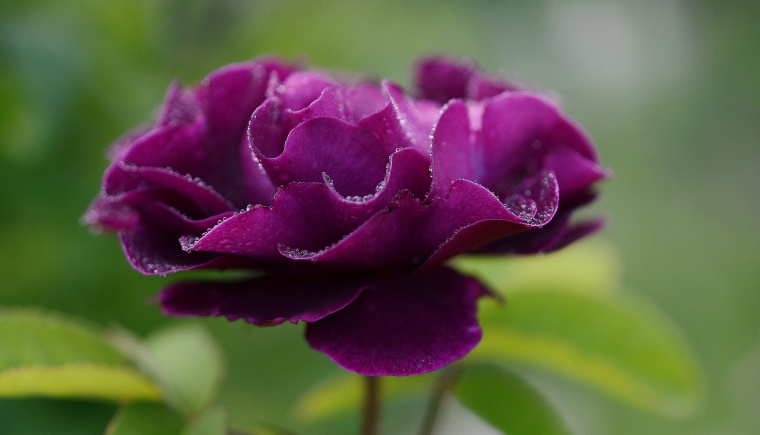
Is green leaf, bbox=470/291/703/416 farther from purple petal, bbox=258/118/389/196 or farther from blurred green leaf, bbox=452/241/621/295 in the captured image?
purple petal, bbox=258/118/389/196

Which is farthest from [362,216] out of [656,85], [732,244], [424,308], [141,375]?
[656,85]

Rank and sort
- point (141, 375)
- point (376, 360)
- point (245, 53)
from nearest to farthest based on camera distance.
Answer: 1. point (376, 360)
2. point (141, 375)
3. point (245, 53)

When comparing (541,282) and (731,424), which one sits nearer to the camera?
(541,282)

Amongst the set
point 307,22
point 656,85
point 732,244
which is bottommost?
point 732,244

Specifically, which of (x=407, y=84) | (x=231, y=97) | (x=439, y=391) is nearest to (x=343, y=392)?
(x=439, y=391)

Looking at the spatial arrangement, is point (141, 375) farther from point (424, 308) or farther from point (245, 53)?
point (245, 53)

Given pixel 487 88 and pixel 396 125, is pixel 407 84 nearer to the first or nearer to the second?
pixel 487 88
